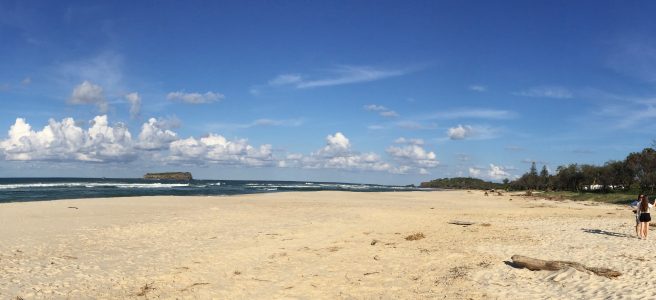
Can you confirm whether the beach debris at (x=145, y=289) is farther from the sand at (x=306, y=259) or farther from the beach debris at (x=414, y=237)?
the beach debris at (x=414, y=237)

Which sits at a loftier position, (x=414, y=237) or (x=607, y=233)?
(x=607, y=233)

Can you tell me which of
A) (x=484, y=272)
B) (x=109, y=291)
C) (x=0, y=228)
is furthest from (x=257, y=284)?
(x=0, y=228)

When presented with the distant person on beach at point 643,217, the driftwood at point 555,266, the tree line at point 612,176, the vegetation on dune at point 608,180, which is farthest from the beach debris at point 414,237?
the tree line at point 612,176

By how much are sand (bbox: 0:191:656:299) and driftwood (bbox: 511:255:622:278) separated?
0.65 ft

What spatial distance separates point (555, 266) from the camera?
11.4m

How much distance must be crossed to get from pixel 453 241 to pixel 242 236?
8.58 m

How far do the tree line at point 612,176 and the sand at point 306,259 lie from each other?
1905 inches

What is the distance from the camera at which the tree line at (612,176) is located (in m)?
62.1

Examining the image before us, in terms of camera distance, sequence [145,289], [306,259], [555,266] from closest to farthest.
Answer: [145,289] < [555,266] < [306,259]

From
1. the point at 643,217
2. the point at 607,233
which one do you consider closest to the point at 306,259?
the point at 643,217

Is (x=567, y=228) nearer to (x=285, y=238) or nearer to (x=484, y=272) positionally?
(x=484, y=272)

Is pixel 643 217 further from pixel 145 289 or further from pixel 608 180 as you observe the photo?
pixel 608 180

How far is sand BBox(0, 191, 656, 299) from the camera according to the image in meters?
10.5

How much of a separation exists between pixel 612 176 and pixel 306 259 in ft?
241
